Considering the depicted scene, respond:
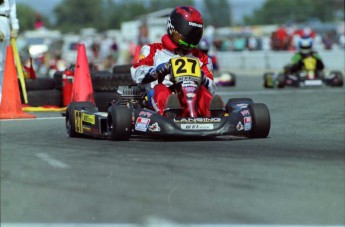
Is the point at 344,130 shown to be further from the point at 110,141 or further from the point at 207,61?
the point at 110,141

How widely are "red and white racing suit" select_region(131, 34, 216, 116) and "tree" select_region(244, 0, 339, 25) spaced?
1698 inches

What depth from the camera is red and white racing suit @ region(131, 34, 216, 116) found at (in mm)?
9547

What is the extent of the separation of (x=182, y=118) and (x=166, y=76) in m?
1.05

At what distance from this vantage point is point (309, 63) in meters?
22.5

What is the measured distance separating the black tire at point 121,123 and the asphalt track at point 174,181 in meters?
0.11

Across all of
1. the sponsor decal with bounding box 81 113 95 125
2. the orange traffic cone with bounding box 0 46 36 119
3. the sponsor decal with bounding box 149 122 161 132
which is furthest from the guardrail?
the sponsor decal with bounding box 149 122 161 132

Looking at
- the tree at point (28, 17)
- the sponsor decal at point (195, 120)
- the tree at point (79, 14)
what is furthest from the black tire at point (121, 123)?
the tree at point (28, 17)

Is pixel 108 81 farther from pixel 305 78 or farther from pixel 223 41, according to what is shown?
pixel 223 41

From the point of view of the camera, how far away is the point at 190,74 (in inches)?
370

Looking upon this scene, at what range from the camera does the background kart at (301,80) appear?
863 inches

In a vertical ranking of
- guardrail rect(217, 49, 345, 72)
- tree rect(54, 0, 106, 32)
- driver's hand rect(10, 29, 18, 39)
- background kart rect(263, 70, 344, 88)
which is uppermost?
tree rect(54, 0, 106, 32)

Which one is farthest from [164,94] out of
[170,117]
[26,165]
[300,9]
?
[300,9]

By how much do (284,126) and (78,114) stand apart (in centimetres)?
235

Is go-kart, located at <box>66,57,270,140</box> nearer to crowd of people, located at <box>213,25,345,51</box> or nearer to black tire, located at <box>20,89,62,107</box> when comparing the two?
black tire, located at <box>20,89,62,107</box>
